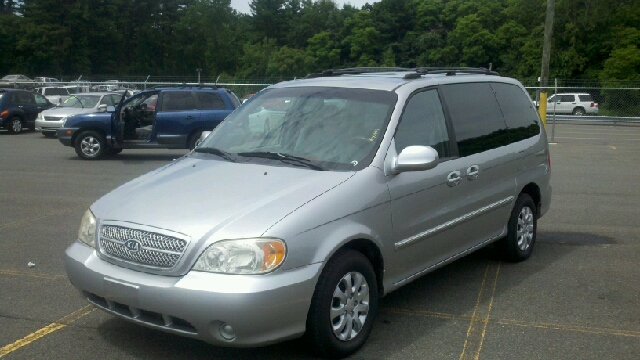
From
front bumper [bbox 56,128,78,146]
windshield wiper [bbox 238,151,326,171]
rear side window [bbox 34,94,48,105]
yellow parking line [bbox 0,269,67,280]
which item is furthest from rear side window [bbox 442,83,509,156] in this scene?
rear side window [bbox 34,94,48,105]

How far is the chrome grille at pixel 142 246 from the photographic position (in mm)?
4227

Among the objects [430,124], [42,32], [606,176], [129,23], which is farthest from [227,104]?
[129,23]

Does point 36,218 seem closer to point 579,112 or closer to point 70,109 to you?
point 70,109

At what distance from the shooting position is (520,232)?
23.0ft

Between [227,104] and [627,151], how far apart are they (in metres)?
11.0

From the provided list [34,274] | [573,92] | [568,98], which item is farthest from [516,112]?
[573,92]

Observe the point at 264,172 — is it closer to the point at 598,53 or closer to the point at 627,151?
the point at 627,151

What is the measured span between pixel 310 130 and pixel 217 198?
3.72 feet

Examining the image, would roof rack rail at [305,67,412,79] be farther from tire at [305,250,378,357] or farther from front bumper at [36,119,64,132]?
front bumper at [36,119,64,132]

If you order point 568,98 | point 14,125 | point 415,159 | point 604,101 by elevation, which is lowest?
point 568,98

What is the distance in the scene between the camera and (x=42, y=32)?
239 ft

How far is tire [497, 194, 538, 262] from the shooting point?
22.5ft

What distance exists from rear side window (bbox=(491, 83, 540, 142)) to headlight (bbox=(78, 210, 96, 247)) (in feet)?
12.8

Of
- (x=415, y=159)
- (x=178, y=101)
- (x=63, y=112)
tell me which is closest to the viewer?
(x=415, y=159)
